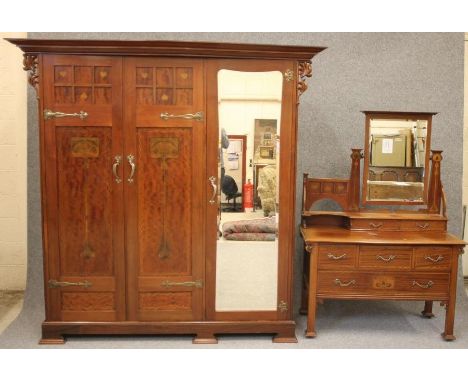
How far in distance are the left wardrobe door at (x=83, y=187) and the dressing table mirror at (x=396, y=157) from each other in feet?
5.80

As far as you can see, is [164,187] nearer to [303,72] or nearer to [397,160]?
[303,72]

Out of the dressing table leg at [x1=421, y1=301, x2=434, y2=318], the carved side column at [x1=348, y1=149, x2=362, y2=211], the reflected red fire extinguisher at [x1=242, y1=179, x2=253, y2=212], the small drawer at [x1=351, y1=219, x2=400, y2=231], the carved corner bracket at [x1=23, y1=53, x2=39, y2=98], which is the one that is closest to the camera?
the carved corner bracket at [x1=23, y1=53, x2=39, y2=98]

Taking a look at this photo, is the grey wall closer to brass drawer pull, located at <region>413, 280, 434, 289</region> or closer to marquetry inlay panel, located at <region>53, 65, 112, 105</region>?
marquetry inlay panel, located at <region>53, 65, 112, 105</region>

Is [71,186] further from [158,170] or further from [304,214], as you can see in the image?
[304,214]

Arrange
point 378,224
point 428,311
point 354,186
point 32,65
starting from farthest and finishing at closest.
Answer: point 428,311 → point 354,186 → point 378,224 → point 32,65

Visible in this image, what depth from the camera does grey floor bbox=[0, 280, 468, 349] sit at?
2814mm

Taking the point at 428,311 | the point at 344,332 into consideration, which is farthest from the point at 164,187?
the point at 428,311

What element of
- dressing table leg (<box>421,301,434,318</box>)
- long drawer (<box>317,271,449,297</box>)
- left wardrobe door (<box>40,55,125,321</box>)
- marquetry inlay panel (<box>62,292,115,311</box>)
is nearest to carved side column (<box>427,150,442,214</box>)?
long drawer (<box>317,271,449,297</box>)

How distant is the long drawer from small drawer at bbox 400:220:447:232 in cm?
36

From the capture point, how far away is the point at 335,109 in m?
3.41

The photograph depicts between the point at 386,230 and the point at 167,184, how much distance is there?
1566 millimetres

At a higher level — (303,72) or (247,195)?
(303,72)

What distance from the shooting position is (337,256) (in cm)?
278

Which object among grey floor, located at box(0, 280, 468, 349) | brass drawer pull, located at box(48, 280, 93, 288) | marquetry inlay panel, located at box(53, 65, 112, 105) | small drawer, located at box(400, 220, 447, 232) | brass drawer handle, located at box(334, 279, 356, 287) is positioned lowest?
grey floor, located at box(0, 280, 468, 349)
